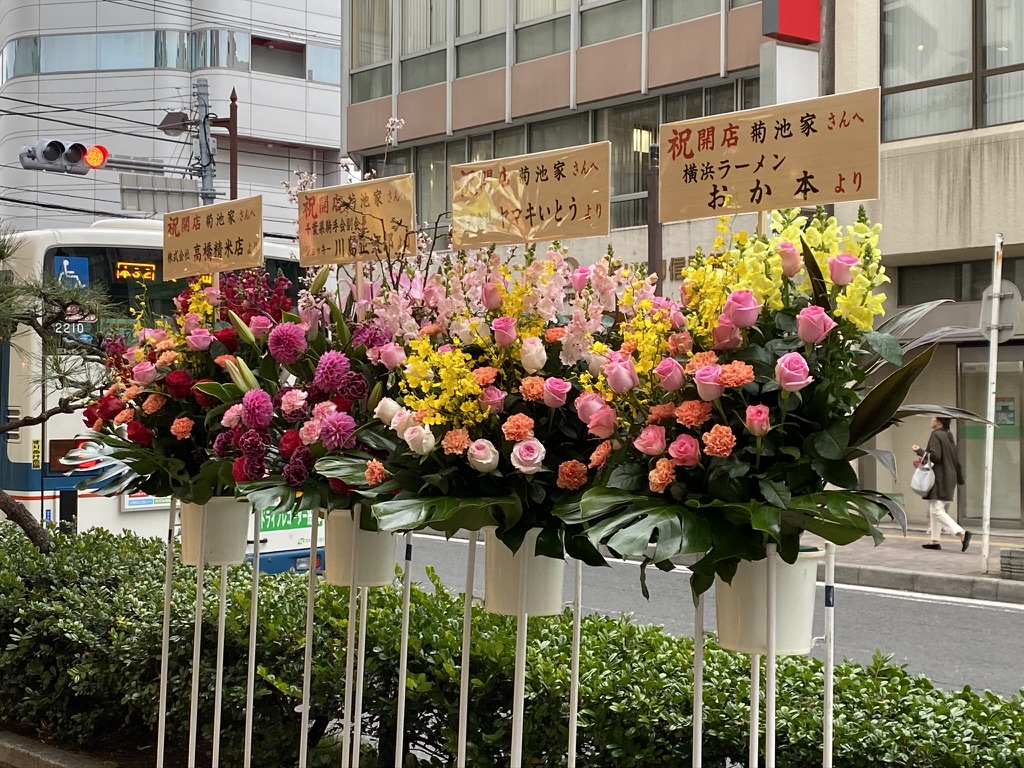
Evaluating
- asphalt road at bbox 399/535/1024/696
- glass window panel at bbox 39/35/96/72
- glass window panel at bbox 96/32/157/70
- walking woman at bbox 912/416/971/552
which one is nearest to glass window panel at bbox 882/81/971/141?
walking woman at bbox 912/416/971/552

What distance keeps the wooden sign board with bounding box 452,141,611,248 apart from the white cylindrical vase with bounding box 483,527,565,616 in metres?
0.75

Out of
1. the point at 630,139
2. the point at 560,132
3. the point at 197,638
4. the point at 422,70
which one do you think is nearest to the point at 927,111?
the point at 630,139

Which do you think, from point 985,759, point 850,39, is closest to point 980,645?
point 985,759

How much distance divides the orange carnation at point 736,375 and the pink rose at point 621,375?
0.20m

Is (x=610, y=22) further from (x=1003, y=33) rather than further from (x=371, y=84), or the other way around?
(x=1003, y=33)

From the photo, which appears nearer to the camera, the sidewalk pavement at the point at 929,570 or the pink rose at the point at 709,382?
the pink rose at the point at 709,382

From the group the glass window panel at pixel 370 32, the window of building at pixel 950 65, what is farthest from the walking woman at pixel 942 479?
the glass window panel at pixel 370 32

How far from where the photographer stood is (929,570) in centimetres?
1123

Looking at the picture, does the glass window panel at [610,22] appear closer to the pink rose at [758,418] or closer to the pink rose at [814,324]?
the pink rose at [814,324]

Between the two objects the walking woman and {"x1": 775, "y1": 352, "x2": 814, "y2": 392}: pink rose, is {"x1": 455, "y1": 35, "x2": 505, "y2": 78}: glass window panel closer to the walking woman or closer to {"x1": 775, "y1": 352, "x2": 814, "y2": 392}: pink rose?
the walking woman

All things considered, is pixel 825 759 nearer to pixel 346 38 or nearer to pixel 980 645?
pixel 980 645

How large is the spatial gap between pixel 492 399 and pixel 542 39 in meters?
17.3

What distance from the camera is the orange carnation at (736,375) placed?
87.4 inches

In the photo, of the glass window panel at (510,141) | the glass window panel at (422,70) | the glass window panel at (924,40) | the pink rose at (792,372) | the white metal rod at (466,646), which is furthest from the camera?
the glass window panel at (422,70)
